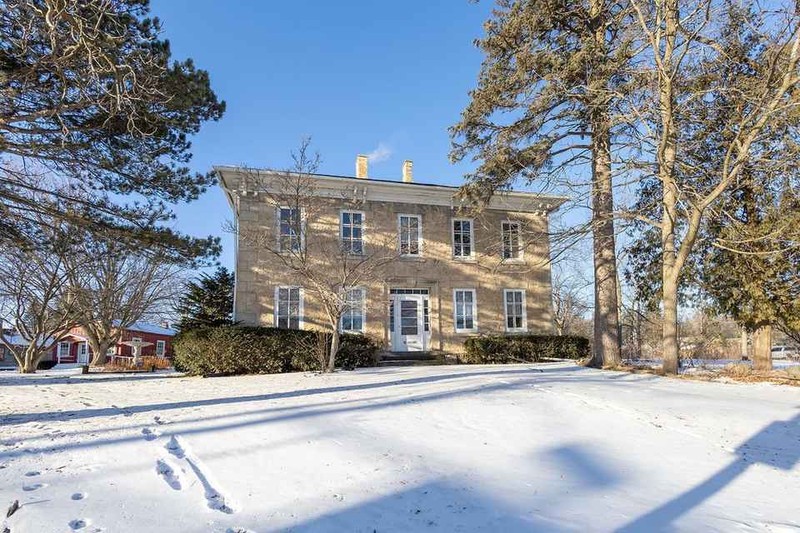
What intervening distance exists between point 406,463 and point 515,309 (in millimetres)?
13847

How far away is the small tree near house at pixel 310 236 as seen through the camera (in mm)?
12906

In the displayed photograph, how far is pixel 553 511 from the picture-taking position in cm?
326

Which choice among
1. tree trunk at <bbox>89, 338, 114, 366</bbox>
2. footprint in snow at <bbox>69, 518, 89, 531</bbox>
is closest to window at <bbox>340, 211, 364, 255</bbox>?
footprint in snow at <bbox>69, 518, 89, 531</bbox>

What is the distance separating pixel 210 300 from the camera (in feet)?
57.5

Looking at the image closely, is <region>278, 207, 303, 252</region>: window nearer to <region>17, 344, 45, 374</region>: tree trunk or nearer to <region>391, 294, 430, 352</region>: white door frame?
<region>391, 294, 430, 352</region>: white door frame

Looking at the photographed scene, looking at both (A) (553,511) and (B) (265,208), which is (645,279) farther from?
(A) (553,511)

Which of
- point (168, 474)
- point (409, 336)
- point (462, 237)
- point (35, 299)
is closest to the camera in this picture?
point (168, 474)

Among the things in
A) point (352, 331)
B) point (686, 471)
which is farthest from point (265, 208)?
point (686, 471)

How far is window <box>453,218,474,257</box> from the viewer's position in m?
17.0

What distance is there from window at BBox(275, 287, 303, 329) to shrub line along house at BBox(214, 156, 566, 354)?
30 millimetres

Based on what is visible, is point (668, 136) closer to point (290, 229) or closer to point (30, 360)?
point (290, 229)

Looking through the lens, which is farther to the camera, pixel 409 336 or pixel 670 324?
pixel 409 336

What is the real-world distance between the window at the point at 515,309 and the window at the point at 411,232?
3527 millimetres

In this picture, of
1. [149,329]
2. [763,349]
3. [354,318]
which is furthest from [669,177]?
[149,329]
